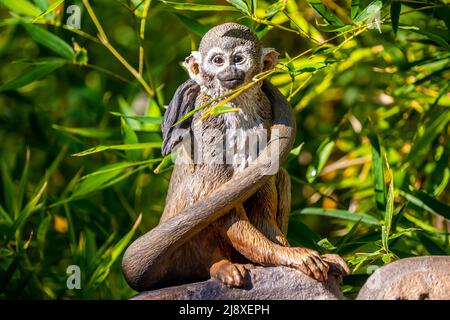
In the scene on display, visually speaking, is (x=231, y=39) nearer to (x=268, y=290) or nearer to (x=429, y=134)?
(x=268, y=290)

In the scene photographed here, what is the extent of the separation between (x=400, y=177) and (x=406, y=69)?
0.33 metres

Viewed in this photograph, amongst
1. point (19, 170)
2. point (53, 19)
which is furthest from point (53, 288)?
point (53, 19)

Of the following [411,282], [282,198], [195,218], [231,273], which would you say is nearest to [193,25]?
[282,198]

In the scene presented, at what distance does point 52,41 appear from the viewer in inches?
124

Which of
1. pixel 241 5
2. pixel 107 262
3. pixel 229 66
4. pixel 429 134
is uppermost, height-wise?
pixel 241 5

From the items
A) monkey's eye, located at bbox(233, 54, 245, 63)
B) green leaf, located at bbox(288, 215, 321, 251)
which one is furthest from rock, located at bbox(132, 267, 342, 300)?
green leaf, located at bbox(288, 215, 321, 251)

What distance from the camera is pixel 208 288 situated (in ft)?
7.24

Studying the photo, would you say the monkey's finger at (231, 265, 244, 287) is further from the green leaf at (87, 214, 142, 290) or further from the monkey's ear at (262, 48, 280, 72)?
the green leaf at (87, 214, 142, 290)

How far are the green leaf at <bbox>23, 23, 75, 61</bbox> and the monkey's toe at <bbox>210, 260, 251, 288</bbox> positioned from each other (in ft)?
3.67

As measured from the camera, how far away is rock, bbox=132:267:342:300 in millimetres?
2188

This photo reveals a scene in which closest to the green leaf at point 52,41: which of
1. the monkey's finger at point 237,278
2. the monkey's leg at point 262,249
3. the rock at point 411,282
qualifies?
the monkey's leg at point 262,249

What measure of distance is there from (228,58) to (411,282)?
64 cm

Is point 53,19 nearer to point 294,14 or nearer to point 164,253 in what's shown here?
point 294,14

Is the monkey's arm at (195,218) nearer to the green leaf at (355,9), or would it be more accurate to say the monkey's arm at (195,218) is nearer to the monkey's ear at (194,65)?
the monkey's ear at (194,65)
